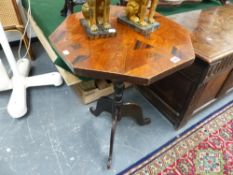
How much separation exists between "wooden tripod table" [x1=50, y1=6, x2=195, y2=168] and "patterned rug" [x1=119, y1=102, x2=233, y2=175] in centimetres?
51

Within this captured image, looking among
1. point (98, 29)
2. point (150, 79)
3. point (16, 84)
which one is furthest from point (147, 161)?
point (16, 84)

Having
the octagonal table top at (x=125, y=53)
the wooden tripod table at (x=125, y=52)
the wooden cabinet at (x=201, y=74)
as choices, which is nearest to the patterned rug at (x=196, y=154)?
the wooden cabinet at (x=201, y=74)

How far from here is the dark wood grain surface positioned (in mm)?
962

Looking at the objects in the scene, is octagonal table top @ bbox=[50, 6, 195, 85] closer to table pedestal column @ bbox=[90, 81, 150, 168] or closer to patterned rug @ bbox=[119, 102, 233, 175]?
table pedestal column @ bbox=[90, 81, 150, 168]

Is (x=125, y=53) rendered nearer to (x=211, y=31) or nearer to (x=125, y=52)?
(x=125, y=52)

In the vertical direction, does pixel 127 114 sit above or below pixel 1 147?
above

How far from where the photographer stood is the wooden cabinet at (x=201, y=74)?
98 centimetres

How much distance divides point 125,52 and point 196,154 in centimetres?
85

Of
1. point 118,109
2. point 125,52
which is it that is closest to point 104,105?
point 118,109

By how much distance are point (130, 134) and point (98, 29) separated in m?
0.74

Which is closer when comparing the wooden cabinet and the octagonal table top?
the octagonal table top

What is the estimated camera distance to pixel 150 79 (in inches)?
25.3

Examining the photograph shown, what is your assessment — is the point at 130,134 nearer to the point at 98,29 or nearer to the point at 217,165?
the point at 217,165

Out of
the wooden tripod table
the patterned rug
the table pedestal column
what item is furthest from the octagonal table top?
the patterned rug
